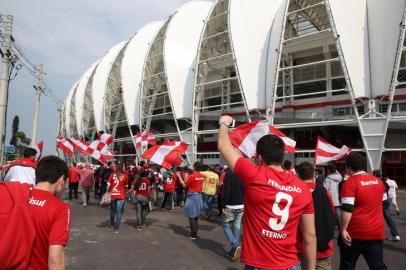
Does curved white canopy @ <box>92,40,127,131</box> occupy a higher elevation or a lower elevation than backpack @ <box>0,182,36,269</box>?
higher

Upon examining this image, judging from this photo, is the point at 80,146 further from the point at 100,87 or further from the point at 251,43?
the point at 100,87

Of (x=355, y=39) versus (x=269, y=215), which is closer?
(x=269, y=215)

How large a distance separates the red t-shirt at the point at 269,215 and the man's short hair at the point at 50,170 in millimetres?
1272

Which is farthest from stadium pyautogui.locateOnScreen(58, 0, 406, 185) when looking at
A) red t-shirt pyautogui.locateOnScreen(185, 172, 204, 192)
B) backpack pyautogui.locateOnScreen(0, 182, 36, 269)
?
backpack pyautogui.locateOnScreen(0, 182, 36, 269)

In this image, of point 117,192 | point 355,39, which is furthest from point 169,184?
point 355,39

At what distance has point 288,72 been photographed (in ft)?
97.2

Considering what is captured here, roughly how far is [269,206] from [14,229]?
1621mm

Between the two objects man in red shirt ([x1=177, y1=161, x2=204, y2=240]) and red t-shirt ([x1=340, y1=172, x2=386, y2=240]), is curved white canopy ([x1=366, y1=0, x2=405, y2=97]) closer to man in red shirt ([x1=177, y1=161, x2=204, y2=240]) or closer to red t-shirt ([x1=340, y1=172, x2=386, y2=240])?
man in red shirt ([x1=177, y1=161, x2=204, y2=240])

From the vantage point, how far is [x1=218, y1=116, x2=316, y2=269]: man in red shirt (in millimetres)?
Result: 2576

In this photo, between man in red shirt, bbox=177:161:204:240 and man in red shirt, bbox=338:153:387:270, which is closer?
man in red shirt, bbox=338:153:387:270

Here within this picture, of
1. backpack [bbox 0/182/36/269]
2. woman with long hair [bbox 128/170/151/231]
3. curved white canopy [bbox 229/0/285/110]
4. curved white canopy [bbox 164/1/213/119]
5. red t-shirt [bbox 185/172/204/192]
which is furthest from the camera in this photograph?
curved white canopy [bbox 164/1/213/119]

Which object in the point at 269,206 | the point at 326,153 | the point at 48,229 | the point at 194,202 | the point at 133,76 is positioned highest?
the point at 133,76

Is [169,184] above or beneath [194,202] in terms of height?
above

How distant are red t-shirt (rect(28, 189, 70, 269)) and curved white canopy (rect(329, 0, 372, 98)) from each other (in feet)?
64.9
